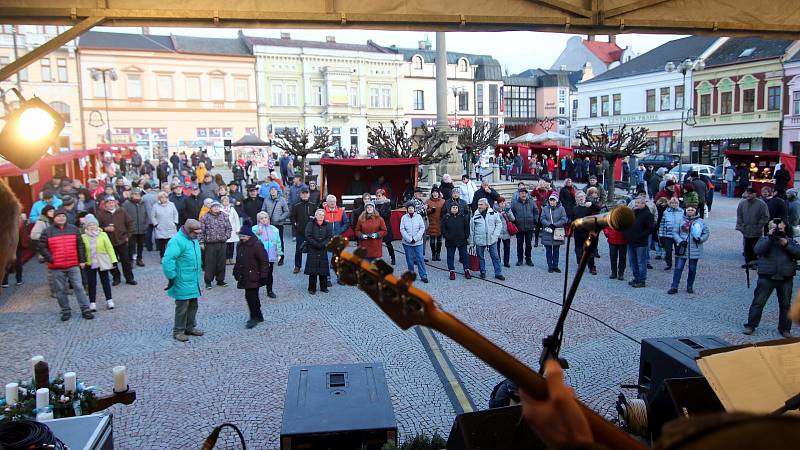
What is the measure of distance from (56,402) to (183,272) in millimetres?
3741

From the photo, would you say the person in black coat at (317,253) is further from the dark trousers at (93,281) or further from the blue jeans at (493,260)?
A: the dark trousers at (93,281)

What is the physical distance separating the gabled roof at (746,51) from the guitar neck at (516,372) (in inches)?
1721

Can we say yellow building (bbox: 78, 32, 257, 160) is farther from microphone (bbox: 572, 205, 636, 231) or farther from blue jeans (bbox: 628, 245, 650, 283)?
microphone (bbox: 572, 205, 636, 231)

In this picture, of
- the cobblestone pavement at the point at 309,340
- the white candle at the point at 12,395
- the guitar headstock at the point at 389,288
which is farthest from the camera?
the cobblestone pavement at the point at 309,340

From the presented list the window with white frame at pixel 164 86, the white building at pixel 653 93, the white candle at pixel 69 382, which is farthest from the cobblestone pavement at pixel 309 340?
the window with white frame at pixel 164 86

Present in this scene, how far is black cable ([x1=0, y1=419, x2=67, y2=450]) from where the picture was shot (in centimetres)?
311

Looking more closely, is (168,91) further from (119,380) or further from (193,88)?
(119,380)

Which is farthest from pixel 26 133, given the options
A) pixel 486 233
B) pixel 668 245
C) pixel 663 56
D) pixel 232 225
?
pixel 663 56

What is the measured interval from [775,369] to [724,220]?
1829cm

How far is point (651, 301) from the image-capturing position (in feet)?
34.4

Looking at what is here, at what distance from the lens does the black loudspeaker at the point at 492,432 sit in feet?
12.2

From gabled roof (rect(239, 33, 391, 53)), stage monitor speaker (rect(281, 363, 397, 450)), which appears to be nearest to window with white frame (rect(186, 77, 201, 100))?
gabled roof (rect(239, 33, 391, 53))

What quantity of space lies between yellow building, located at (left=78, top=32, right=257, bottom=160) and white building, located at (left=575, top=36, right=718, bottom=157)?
1219 inches

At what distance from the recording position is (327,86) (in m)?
53.3
